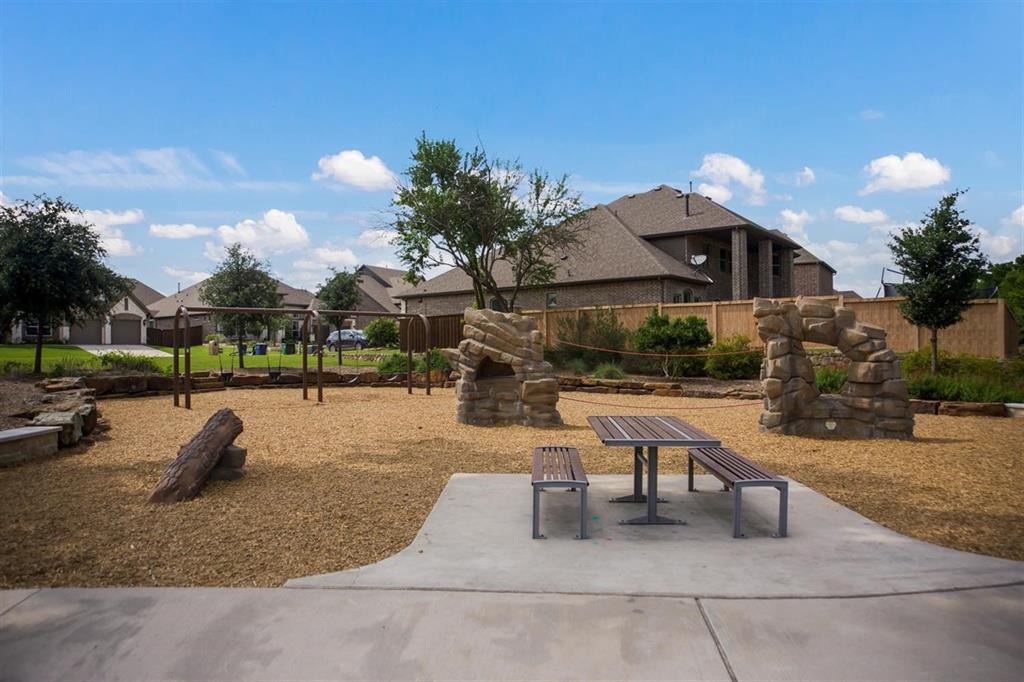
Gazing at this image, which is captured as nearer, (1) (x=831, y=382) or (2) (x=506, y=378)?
(2) (x=506, y=378)

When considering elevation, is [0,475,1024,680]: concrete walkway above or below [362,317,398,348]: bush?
below

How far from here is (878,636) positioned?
11.0 feet

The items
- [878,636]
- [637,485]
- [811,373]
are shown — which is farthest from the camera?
[811,373]

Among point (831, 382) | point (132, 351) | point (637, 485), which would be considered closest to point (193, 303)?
point (132, 351)

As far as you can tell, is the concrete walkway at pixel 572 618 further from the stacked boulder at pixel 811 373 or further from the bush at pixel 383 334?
the bush at pixel 383 334

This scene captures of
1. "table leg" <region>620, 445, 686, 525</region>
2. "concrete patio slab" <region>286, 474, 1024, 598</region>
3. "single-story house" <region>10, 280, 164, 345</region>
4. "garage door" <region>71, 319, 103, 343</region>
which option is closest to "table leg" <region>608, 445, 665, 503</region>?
"concrete patio slab" <region>286, 474, 1024, 598</region>

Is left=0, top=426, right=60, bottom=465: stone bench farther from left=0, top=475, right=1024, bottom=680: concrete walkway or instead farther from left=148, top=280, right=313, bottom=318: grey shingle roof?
left=148, top=280, right=313, bottom=318: grey shingle roof

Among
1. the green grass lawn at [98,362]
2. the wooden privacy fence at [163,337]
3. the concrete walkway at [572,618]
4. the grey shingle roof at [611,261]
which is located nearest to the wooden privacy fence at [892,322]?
the grey shingle roof at [611,261]

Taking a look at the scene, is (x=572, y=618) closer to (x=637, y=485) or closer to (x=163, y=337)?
(x=637, y=485)

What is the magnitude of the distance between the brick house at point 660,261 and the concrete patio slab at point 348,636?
24.9m

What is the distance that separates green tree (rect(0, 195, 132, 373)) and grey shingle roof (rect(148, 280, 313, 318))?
3806 cm

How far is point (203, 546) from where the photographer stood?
482cm

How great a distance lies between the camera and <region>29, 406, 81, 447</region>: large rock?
859cm

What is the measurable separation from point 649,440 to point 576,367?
15.2 m
